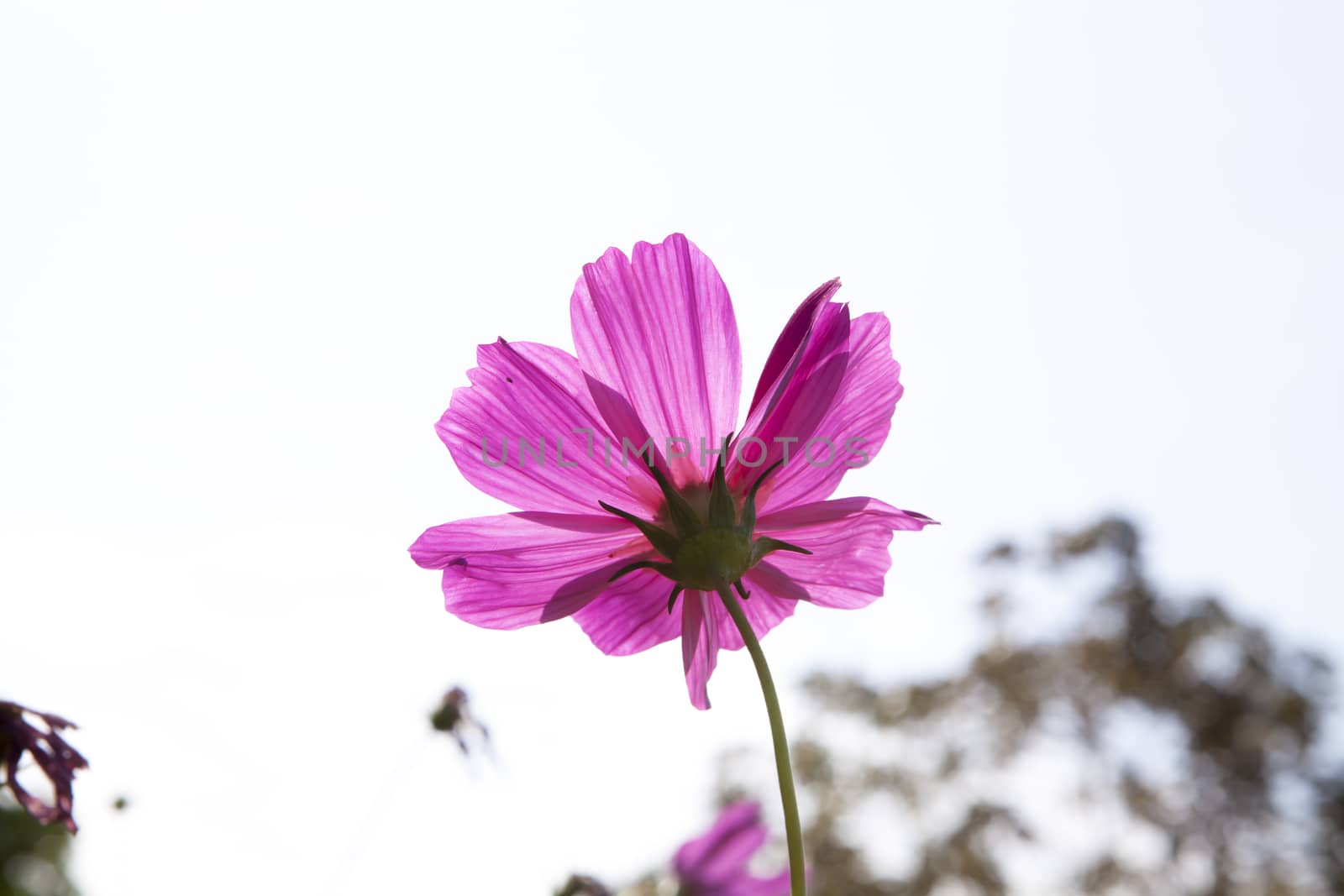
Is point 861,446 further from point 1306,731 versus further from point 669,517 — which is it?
point 1306,731

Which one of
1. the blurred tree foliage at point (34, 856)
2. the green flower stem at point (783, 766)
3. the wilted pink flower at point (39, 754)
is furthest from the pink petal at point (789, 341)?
the blurred tree foliage at point (34, 856)

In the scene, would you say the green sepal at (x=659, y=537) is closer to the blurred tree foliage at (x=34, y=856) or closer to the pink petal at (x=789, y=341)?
the pink petal at (x=789, y=341)

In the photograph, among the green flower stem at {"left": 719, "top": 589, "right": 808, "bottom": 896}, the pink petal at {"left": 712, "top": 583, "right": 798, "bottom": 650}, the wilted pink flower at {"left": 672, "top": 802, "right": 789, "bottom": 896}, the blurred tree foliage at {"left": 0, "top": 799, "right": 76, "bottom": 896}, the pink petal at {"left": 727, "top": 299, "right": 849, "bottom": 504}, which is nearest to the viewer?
the green flower stem at {"left": 719, "top": 589, "right": 808, "bottom": 896}

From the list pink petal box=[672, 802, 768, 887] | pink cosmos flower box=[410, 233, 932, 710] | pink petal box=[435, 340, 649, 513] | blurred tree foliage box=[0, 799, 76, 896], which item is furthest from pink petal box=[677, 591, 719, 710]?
blurred tree foliage box=[0, 799, 76, 896]

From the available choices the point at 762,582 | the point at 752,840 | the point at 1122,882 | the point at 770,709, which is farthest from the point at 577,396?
the point at 1122,882

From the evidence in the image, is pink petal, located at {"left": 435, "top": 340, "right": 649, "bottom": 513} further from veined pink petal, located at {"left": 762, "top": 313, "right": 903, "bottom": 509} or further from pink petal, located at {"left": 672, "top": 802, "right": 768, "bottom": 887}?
pink petal, located at {"left": 672, "top": 802, "right": 768, "bottom": 887}

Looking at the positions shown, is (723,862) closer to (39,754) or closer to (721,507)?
(721,507)

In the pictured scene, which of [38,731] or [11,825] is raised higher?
[38,731]
